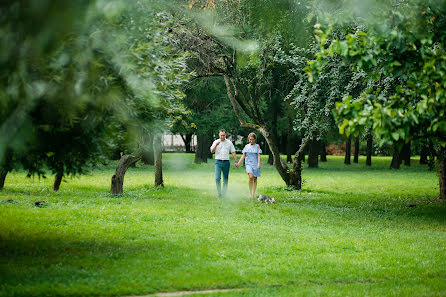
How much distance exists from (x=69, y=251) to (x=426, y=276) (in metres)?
5.58

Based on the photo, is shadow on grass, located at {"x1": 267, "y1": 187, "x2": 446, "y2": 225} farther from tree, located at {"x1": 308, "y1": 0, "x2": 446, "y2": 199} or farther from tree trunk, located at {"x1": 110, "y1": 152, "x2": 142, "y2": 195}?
tree, located at {"x1": 308, "y1": 0, "x2": 446, "y2": 199}

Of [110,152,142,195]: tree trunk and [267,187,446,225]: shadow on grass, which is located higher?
[110,152,142,195]: tree trunk

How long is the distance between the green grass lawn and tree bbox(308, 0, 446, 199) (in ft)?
7.45

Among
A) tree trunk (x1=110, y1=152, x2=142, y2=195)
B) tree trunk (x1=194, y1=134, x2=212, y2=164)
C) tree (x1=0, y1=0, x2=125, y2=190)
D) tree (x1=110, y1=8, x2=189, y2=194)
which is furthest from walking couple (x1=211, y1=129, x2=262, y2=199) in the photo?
tree trunk (x1=194, y1=134, x2=212, y2=164)

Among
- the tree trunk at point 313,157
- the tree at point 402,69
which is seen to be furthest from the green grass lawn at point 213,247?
the tree trunk at point 313,157

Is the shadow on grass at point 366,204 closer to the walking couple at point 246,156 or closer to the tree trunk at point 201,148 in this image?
the walking couple at point 246,156

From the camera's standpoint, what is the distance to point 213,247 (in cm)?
891

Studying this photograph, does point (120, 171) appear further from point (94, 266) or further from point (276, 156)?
point (94, 266)

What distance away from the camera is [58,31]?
5434 millimetres

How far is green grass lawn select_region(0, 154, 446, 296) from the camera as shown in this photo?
6.82 m

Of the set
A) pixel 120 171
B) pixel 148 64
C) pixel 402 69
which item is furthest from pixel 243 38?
pixel 402 69

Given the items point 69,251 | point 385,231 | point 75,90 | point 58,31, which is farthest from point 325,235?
point 58,31

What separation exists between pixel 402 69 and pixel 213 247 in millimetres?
4290

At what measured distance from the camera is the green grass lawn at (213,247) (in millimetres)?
6816
